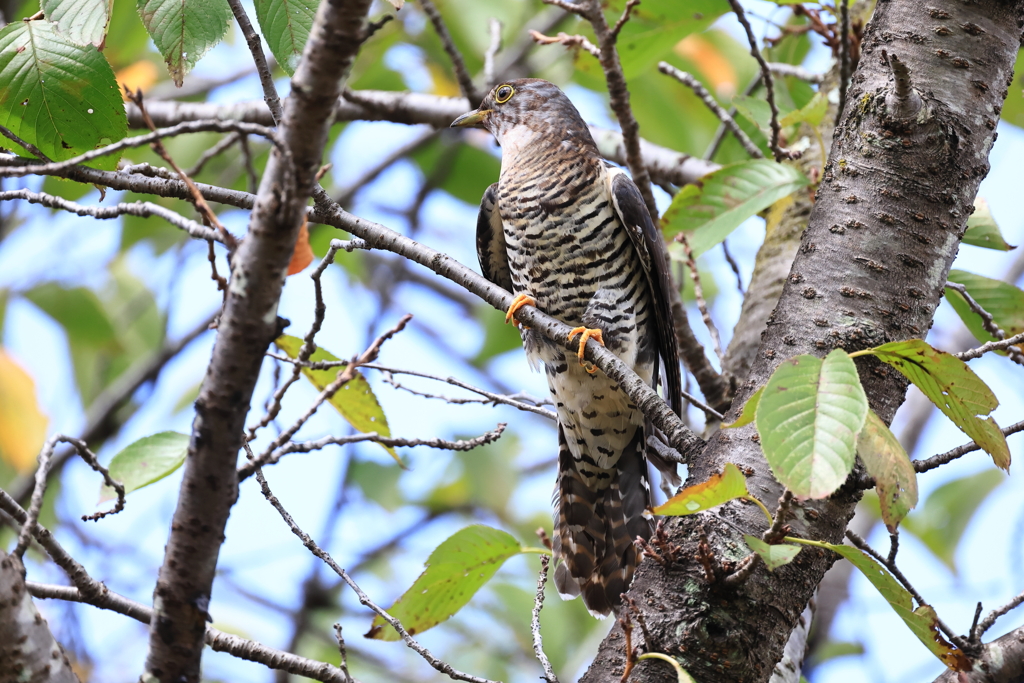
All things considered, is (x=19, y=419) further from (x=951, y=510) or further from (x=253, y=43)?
Answer: (x=951, y=510)

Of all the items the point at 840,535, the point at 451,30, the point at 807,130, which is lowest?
the point at 840,535

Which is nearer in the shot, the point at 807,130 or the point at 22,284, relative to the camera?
the point at 807,130

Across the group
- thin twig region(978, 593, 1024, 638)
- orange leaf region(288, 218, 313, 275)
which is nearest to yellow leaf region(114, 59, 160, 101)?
orange leaf region(288, 218, 313, 275)

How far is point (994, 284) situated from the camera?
2555 millimetres

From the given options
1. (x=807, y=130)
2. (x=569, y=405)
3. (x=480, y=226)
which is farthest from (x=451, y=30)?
(x=569, y=405)

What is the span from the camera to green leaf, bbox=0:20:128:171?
1766mm

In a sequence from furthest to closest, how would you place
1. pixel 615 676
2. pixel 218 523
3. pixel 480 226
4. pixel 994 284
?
1. pixel 480 226
2. pixel 994 284
3. pixel 615 676
4. pixel 218 523

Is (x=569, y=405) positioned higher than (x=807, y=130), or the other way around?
(x=807, y=130)

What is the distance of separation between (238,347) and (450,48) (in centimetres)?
242

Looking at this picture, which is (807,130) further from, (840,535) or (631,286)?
(840,535)

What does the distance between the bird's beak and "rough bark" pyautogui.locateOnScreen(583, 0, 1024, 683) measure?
190 centimetres

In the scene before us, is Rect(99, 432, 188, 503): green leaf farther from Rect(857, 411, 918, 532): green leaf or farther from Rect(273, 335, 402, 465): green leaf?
Answer: Rect(857, 411, 918, 532): green leaf

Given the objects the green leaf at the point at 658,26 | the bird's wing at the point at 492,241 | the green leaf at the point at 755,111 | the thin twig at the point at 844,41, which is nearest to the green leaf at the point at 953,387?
the thin twig at the point at 844,41

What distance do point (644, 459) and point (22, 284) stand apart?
12.6 ft
